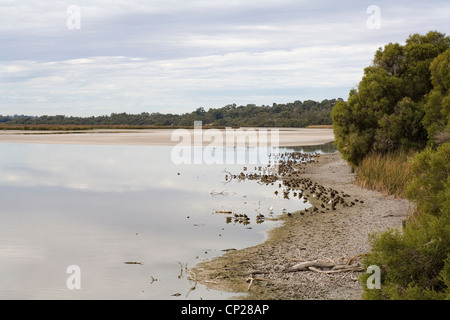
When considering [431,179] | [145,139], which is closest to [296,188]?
[431,179]

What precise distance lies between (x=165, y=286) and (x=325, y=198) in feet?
33.7

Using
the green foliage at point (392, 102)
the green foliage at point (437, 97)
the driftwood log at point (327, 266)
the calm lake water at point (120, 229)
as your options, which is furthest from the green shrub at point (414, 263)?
the green foliage at point (392, 102)

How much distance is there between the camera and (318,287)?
8828 mm

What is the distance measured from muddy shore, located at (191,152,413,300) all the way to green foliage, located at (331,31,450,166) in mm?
5392

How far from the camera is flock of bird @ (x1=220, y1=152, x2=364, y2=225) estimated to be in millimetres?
16453

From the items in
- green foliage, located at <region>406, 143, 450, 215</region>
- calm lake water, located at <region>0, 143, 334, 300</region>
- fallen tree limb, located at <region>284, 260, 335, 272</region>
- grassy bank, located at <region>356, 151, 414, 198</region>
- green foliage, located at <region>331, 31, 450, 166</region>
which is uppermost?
green foliage, located at <region>331, 31, 450, 166</region>

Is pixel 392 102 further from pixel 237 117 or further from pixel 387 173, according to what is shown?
pixel 237 117

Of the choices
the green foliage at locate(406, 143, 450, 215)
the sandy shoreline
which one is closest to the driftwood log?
the green foliage at locate(406, 143, 450, 215)

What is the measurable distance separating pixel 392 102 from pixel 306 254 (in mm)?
14423

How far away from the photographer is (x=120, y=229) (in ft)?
46.9

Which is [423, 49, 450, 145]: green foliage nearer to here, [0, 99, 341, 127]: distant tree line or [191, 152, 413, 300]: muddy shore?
[191, 152, 413, 300]: muddy shore

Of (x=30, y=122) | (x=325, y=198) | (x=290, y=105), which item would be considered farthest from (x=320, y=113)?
(x=325, y=198)

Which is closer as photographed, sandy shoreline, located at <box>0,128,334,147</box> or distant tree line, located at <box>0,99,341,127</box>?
sandy shoreline, located at <box>0,128,334,147</box>
